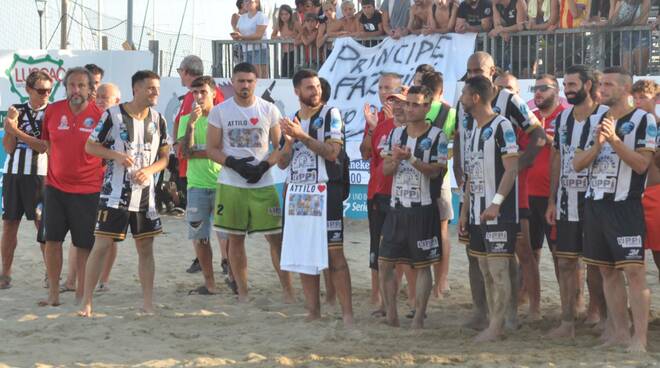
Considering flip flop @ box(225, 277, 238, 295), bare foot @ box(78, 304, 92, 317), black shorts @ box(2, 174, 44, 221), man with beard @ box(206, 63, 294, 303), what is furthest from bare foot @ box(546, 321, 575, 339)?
black shorts @ box(2, 174, 44, 221)

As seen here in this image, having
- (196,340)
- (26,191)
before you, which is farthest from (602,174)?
(26,191)

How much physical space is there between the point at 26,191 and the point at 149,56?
697cm

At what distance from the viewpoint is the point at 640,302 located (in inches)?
265

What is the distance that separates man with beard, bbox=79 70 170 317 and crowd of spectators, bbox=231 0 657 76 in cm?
667

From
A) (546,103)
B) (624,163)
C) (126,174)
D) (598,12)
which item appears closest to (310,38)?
(598,12)

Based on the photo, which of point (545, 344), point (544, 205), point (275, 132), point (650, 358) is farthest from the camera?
point (275, 132)

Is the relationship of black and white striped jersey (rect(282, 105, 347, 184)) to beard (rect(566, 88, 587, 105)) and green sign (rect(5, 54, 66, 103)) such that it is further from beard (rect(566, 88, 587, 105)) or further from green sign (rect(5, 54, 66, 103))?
green sign (rect(5, 54, 66, 103))

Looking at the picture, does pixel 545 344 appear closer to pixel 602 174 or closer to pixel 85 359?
pixel 602 174

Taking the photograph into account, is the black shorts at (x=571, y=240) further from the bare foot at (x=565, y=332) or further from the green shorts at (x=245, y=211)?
the green shorts at (x=245, y=211)

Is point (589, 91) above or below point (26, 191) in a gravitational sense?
above

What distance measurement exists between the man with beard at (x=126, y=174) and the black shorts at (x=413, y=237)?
193 centimetres

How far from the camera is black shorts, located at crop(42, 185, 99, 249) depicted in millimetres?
8859

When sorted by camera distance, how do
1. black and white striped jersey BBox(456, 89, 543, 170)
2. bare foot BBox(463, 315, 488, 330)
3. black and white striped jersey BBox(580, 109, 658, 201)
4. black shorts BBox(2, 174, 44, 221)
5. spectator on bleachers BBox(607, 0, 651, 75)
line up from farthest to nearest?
spectator on bleachers BBox(607, 0, 651, 75) → black shorts BBox(2, 174, 44, 221) → bare foot BBox(463, 315, 488, 330) → black and white striped jersey BBox(456, 89, 543, 170) → black and white striped jersey BBox(580, 109, 658, 201)

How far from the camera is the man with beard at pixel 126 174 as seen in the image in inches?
318
